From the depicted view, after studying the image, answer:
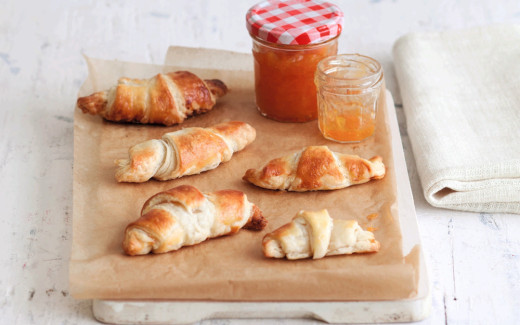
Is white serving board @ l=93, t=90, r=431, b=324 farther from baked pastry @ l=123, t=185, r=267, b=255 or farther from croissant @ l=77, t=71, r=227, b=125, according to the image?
croissant @ l=77, t=71, r=227, b=125

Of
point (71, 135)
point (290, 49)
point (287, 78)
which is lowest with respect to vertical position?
point (71, 135)

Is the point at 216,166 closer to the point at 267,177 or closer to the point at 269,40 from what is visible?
the point at 267,177

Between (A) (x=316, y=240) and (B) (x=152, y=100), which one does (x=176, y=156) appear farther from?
(A) (x=316, y=240)

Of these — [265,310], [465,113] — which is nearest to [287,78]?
[465,113]

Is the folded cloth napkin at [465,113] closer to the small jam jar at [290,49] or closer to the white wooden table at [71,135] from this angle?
the white wooden table at [71,135]

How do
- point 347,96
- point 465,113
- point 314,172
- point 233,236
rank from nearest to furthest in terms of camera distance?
point 233,236 → point 314,172 → point 347,96 → point 465,113

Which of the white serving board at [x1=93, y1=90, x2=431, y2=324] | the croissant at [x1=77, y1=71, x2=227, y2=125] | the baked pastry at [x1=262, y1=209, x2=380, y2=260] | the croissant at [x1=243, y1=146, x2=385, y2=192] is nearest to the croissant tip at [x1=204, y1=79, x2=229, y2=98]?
the croissant at [x1=77, y1=71, x2=227, y2=125]

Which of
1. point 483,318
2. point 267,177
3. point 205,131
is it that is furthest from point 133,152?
point 483,318

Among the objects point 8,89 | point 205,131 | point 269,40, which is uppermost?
point 269,40
